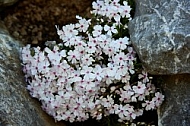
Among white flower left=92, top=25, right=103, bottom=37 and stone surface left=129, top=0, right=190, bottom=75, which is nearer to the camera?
stone surface left=129, top=0, right=190, bottom=75

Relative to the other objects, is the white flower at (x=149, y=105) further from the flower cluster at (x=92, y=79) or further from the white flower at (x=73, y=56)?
the white flower at (x=73, y=56)

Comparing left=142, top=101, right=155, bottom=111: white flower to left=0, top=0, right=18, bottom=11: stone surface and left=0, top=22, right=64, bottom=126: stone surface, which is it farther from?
left=0, top=0, right=18, bottom=11: stone surface

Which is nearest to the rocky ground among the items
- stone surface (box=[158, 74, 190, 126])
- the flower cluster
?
the flower cluster

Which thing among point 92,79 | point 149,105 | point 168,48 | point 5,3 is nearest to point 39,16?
point 5,3

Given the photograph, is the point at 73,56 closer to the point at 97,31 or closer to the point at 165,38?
the point at 97,31

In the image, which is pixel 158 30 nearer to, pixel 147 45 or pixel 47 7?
pixel 147 45

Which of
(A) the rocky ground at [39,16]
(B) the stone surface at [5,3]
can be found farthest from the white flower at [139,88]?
(B) the stone surface at [5,3]

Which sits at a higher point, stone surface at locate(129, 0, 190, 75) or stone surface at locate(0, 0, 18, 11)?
stone surface at locate(129, 0, 190, 75)
